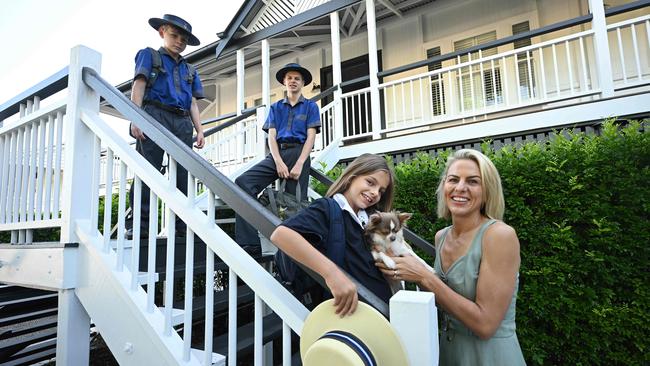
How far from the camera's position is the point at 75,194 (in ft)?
6.99

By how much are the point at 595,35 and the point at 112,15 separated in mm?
22739

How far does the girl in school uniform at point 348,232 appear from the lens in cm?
106

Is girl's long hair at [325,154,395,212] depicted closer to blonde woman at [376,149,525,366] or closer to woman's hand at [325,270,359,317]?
blonde woman at [376,149,525,366]

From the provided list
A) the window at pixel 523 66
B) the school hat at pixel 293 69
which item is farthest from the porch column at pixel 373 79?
the school hat at pixel 293 69

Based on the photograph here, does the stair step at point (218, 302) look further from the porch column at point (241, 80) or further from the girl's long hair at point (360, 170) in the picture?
the porch column at point (241, 80)

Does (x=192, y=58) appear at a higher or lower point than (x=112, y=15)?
lower

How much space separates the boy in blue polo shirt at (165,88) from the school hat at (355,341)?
193cm

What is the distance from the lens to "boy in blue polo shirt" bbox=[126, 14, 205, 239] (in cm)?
252

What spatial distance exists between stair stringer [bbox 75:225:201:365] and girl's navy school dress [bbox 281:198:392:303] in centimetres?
90

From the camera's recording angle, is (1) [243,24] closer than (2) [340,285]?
No

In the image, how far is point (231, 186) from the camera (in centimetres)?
148

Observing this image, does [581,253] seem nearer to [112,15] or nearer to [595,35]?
[595,35]

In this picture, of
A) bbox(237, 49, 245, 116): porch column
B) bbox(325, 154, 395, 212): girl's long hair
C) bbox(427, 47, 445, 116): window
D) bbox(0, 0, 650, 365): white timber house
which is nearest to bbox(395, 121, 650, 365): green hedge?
bbox(325, 154, 395, 212): girl's long hair

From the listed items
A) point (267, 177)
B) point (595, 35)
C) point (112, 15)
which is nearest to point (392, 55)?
point (595, 35)
